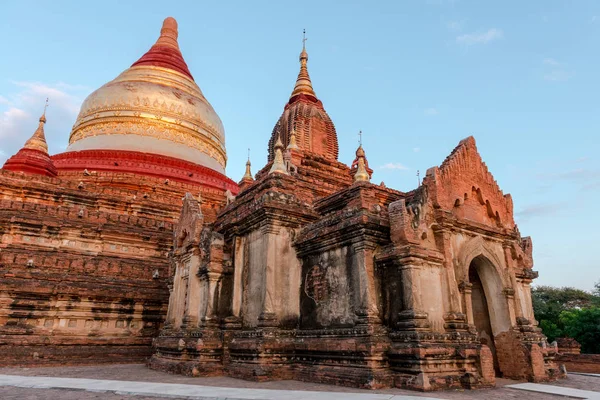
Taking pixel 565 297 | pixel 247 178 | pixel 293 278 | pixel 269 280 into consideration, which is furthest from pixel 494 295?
pixel 565 297

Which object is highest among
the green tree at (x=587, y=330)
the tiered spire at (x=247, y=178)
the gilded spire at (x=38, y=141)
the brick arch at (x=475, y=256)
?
the gilded spire at (x=38, y=141)

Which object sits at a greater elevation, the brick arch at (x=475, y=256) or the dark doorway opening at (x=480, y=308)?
the brick arch at (x=475, y=256)

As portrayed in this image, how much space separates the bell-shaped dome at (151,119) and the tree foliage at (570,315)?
93.0 feet

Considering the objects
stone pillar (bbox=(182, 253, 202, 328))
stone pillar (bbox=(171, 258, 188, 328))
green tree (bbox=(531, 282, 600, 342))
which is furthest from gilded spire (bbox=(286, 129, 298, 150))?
green tree (bbox=(531, 282, 600, 342))

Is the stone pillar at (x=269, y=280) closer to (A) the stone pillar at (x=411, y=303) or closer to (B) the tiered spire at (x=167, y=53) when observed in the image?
(A) the stone pillar at (x=411, y=303)

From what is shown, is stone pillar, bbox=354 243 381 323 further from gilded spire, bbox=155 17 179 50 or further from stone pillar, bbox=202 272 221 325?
gilded spire, bbox=155 17 179 50

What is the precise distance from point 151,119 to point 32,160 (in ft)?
26.4

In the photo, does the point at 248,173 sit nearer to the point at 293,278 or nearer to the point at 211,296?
the point at 211,296

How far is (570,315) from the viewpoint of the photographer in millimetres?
36875

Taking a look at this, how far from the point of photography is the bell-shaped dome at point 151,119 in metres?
29.3

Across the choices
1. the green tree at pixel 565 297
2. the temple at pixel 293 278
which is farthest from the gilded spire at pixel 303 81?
the green tree at pixel 565 297

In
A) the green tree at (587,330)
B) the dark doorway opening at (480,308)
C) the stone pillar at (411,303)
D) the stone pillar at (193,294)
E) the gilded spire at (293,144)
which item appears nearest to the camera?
the stone pillar at (411,303)

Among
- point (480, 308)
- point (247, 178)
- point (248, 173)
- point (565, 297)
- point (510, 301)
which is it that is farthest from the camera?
point (565, 297)

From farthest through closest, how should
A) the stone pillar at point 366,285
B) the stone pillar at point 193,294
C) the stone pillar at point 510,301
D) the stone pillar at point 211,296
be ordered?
1. the stone pillar at point 193,294
2. the stone pillar at point 510,301
3. the stone pillar at point 211,296
4. the stone pillar at point 366,285
